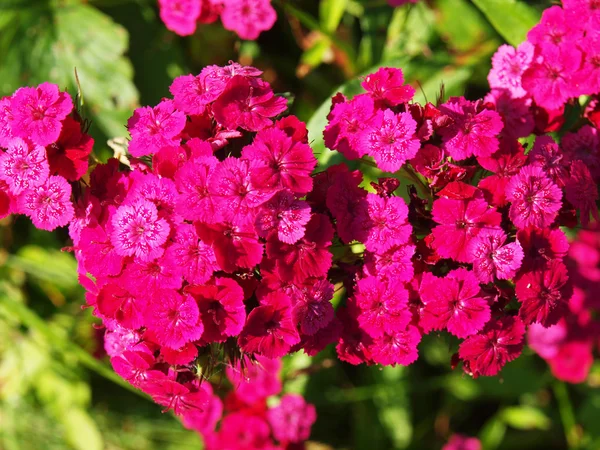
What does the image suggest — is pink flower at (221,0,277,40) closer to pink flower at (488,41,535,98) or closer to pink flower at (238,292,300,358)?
pink flower at (488,41,535,98)

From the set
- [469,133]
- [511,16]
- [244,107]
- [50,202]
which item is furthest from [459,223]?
[511,16]

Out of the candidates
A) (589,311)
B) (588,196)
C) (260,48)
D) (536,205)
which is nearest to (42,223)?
(536,205)

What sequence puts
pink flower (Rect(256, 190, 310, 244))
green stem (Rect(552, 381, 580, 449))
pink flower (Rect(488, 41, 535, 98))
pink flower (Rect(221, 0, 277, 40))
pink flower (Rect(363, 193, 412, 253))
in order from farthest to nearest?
green stem (Rect(552, 381, 580, 449))
pink flower (Rect(221, 0, 277, 40))
pink flower (Rect(488, 41, 535, 98))
pink flower (Rect(363, 193, 412, 253))
pink flower (Rect(256, 190, 310, 244))

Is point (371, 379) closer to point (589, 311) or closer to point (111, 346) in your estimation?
point (589, 311)

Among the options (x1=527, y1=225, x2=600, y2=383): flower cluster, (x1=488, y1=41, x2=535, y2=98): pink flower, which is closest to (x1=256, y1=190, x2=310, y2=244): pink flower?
(x1=488, y1=41, x2=535, y2=98): pink flower

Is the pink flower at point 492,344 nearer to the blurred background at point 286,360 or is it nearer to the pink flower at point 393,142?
the pink flower at point 393,142

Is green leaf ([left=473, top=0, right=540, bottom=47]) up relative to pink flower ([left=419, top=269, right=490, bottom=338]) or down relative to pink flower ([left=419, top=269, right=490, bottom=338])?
up

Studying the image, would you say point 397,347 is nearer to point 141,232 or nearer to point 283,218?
point 283,218
